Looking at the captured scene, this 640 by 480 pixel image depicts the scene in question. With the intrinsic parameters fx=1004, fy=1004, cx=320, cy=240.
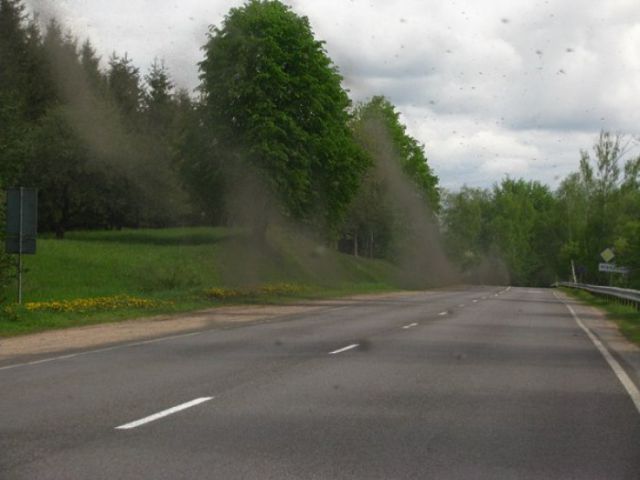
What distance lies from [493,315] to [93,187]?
39.9 metres

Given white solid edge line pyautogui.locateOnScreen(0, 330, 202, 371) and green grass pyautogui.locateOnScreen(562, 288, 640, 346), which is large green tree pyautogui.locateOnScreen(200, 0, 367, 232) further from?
white solid edge line pyautogui.locateOnScreen(0, 330, 202, 371)

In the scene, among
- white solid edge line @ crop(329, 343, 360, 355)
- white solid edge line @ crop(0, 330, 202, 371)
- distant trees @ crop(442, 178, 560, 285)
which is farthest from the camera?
distant trees @ crop(442, 178, 560, 285)

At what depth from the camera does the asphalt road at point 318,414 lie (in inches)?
295

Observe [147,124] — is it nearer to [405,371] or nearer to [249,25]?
[249,25]

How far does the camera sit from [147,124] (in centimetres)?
8625

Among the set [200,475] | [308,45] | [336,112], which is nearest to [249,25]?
[308,45]

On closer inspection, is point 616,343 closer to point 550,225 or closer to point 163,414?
point 163,414

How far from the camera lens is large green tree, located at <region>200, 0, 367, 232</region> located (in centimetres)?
5247

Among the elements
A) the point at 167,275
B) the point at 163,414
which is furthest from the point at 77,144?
the point at 163,414

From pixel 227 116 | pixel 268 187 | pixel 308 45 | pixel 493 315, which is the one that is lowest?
pixel 493 315

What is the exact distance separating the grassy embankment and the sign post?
112 centimetres

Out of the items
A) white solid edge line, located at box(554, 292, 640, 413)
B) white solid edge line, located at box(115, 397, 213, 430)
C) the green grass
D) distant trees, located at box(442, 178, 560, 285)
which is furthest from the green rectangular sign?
distant trees, located at box(442, 178, 560, 285)

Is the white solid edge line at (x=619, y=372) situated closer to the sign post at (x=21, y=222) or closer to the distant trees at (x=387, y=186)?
the sign post at (x=21, y=222)

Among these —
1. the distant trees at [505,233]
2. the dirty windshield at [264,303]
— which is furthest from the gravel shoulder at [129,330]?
the distant trees at [505,233]
